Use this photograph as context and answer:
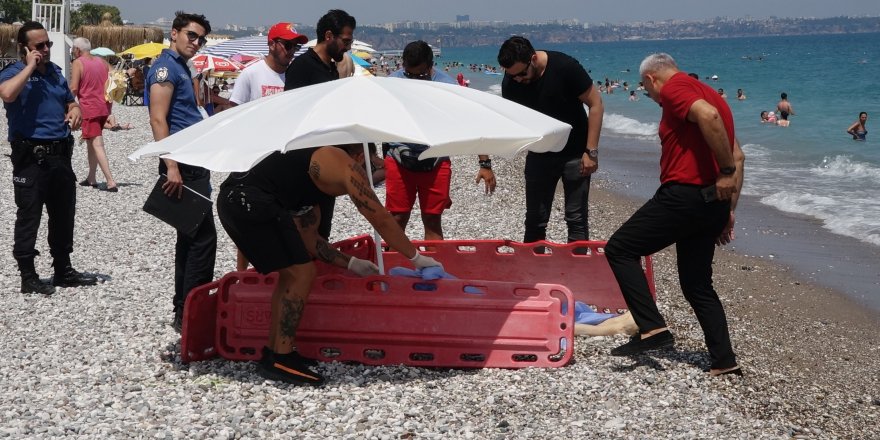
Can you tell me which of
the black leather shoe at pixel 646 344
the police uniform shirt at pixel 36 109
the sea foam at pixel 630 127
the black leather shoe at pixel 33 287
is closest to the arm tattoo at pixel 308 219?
the black leather shoe at pixel 646 344

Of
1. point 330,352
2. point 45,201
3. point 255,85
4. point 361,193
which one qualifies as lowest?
point 330,352

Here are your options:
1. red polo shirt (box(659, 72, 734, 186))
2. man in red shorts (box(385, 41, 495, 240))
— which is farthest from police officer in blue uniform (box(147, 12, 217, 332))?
red polo shirt (box(659, 72, 734, 186))

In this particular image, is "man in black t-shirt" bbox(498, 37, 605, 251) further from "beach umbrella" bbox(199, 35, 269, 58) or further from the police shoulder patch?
"beach umbrella" bbox(199, 35, 269, 58)

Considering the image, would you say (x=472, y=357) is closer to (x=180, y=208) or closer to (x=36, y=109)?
(x=180, y=208)

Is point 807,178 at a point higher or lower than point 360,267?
lower

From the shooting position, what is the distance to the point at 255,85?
6.89m

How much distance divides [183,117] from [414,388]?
2.20m

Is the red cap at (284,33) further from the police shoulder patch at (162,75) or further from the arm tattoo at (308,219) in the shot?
the arm tattoo at (308,219)

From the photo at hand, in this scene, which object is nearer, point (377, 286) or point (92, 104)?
point (377, 286)

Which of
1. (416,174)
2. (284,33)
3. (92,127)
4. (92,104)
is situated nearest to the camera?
(416,174)

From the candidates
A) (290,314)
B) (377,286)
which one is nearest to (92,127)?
(377,286)

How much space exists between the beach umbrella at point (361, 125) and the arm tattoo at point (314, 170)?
0.23 m

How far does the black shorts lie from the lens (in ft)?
16.6

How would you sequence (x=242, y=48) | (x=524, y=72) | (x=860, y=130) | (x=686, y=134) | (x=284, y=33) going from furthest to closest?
1. (x=860, y=130)
2. (x=242, y=48)
3. (x=284, y=33)
4. (x=524, y=72)
5. (x=686, y=134)
